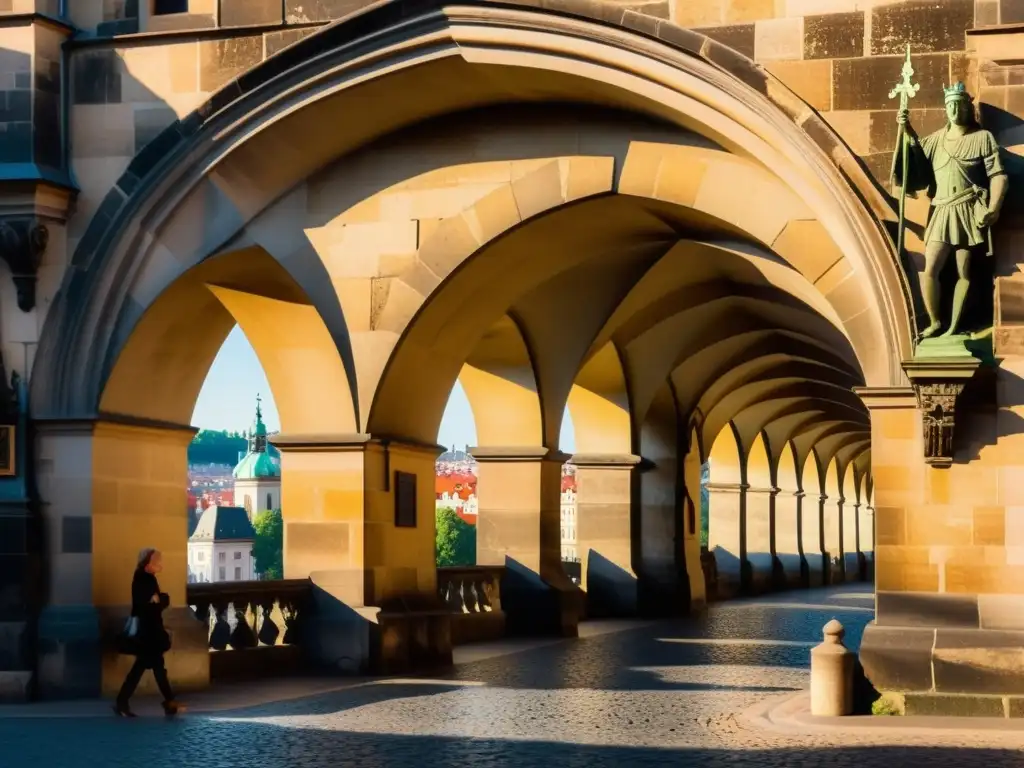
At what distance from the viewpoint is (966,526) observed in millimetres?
13680

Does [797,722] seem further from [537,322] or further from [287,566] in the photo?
[537,322]

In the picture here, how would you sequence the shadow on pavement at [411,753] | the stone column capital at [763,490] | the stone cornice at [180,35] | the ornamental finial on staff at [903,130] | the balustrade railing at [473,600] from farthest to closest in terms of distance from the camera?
the stone column capital at [763,490] < the balustrade railing at [473,600] < the stone cornice at [180,35] < the ornamental finial on staff at [903,130] < the shadow on pavement at [411,753]

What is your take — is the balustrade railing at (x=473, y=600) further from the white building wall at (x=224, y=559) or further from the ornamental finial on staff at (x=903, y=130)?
the white building wall at (x=224, y=559)

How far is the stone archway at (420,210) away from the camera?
48.6 feet

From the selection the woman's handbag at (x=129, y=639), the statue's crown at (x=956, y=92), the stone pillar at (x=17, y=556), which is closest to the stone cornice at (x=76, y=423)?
the stone pillar at (x=17, y=556)

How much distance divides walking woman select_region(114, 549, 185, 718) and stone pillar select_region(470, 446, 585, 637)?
30.9 feet

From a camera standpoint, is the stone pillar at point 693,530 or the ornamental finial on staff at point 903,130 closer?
the ornamental finial on staff at point 903,130

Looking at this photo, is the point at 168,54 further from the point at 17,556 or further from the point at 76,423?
the point at 17,556

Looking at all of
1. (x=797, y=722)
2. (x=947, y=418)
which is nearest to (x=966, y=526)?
(x=947, y=418)

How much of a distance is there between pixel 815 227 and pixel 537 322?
722 centimetres

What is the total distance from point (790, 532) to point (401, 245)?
31216 millimetres

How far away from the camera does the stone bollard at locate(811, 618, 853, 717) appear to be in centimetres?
1309

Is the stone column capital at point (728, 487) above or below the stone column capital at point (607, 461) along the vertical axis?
below

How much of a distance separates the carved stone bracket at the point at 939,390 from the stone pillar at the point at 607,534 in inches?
574
